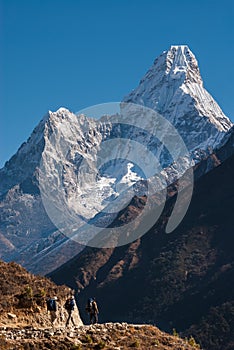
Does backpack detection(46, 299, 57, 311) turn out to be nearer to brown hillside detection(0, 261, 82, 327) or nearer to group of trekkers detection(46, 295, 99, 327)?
group of trekkers detection(46, 295, 99, 327)

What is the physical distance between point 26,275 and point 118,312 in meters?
131

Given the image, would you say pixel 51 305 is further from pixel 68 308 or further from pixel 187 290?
pixel 187 290

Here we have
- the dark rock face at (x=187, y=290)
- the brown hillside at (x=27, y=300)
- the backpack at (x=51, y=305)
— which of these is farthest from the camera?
the dark rock face at (x=187, y=290)

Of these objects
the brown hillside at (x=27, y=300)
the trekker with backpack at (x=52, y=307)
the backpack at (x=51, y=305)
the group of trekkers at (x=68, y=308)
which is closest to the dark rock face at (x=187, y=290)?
the brown hillside at (x=27, y=300)

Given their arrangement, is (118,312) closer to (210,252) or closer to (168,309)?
(168,309)

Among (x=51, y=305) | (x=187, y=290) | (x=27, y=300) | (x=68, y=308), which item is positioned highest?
(x=187, y=290)

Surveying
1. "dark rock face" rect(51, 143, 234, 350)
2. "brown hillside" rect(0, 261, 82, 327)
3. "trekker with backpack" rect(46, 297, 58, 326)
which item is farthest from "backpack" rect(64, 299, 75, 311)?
"dark rock face" rect(51, 143, 234, 350)

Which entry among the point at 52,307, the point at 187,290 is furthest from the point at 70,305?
the point at 187,290

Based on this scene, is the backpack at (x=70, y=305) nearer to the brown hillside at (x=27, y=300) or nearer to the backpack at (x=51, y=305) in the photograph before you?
the backpack at (x=51, y=305)

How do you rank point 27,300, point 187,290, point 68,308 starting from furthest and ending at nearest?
point 187,290
point 68,308
point 27,300

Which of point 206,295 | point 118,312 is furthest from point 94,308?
point 118,312

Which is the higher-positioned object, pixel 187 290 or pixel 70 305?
pixel 187 290

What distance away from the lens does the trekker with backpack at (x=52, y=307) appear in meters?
37.4

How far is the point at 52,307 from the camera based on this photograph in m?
37.5
